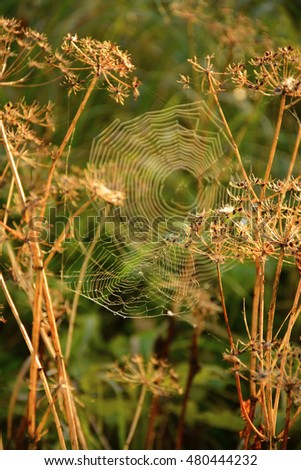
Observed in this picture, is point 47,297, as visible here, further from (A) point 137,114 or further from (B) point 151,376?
(A) point 137,114

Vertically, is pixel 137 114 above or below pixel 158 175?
above

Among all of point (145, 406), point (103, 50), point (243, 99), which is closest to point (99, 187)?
point (103, 50)

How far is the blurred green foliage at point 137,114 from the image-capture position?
2357 millimetres

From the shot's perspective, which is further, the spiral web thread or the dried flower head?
the spiral web thread

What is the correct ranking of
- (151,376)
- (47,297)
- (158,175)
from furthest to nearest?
(158,175) → (151,376) → (47,297)

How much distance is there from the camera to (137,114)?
2.96m

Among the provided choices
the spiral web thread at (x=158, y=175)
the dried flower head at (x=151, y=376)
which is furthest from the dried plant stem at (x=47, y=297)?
the spiral web thread at (x=158, y=175)

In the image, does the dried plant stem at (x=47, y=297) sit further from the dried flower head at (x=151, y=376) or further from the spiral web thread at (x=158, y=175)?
the spiral web thread at (x=158, y=175)

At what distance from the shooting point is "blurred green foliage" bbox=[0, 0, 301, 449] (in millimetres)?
2357

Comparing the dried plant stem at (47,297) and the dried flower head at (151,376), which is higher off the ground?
the dried plant stem at (47,297)

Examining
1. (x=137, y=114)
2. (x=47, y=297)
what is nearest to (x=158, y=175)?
(x=137, y=114)

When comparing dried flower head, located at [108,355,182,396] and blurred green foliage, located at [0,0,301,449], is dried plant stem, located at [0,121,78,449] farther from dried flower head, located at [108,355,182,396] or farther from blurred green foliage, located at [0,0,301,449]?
blurred green foliage, located at [0,0,301,449]

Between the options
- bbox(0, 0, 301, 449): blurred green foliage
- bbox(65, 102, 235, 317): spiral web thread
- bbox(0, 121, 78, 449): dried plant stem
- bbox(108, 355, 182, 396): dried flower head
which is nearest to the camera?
bbox(0, 121, 78, 449): dried plant stem

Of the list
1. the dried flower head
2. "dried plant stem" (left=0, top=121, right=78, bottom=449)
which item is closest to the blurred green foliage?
the dried flower head
